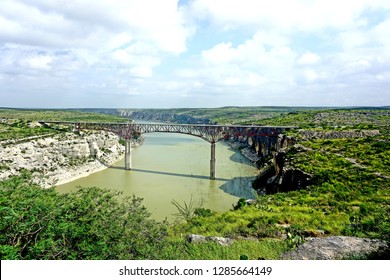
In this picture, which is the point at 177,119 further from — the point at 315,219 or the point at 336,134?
the point at 315,219

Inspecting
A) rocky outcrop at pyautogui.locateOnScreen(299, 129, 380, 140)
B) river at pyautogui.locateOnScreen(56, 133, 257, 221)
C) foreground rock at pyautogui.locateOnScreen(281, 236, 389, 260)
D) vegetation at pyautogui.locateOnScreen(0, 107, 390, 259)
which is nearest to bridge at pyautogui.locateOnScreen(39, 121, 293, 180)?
river at pyautogui.locateOnScreen(56, 133, 257, 221)

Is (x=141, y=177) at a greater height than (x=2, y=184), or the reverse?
(x=2, y=184)

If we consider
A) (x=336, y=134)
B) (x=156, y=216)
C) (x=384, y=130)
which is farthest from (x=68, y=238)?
(x=384, y=130)

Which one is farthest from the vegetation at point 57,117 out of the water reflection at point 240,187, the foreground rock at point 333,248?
the foreground rock at point 333,248

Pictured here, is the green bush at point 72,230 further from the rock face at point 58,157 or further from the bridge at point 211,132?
the bridge at point 211,132

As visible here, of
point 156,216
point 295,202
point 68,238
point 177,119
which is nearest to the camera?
point 68,238

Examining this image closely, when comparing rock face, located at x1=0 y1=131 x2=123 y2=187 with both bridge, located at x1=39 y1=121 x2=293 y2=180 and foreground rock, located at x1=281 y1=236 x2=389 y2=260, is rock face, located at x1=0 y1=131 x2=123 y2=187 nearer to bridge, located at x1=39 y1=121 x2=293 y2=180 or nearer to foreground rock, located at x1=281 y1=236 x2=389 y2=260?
bridge, located at x1=39 y1=121 x2=293 y2=180
